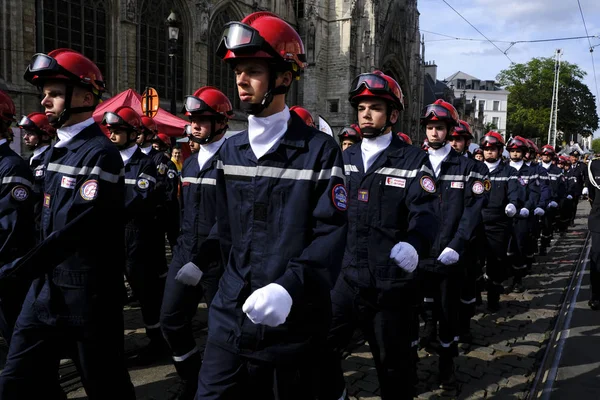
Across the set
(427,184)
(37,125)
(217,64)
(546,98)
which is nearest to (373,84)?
(427,184)

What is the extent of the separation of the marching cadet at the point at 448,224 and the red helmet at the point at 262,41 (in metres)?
2.76

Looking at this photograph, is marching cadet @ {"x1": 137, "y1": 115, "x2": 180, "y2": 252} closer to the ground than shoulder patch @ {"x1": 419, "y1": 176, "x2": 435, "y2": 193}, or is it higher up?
closer to the ground

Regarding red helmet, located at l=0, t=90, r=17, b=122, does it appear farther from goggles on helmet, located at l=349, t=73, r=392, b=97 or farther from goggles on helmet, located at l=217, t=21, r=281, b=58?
goggles on helmet, located at l=349, t=73, r=392, b=97

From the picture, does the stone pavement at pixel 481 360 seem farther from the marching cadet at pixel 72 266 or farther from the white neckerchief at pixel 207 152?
the white neckerchief at pixel 207 152

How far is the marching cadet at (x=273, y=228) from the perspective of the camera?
7.66 feet

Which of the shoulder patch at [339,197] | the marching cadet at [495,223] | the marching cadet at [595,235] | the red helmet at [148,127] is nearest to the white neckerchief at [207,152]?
the shoulder patch at [339,197]

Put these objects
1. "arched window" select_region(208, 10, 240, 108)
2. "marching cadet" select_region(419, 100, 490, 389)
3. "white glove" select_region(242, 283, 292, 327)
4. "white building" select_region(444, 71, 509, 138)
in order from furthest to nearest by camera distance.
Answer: "white building" select_region(444, 71, 509, 138)
"arched window" select_region(208, 10, 240, 108)
"marching cadet" select_region(419, 100, 490, 389)
"white glove" select_region(242, 283, 292, 327)

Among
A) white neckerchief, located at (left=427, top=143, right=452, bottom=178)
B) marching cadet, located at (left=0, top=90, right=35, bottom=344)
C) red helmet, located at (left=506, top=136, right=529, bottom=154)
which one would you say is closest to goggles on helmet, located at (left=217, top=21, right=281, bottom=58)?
marching cadet, located at (left=0, top=90, right=35, bottom=344)

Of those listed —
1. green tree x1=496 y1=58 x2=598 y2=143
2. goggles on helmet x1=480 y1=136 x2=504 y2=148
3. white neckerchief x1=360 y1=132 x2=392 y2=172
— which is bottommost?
white neckerchief x1=360 y1=132 x2=392 y2=172

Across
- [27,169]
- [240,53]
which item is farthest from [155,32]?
[240,53]

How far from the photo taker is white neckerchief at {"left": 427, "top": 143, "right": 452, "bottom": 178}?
5.23m

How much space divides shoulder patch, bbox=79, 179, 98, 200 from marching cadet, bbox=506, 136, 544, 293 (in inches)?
316

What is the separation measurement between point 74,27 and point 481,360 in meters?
20.3

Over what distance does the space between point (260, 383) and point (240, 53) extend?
1.62 metres
